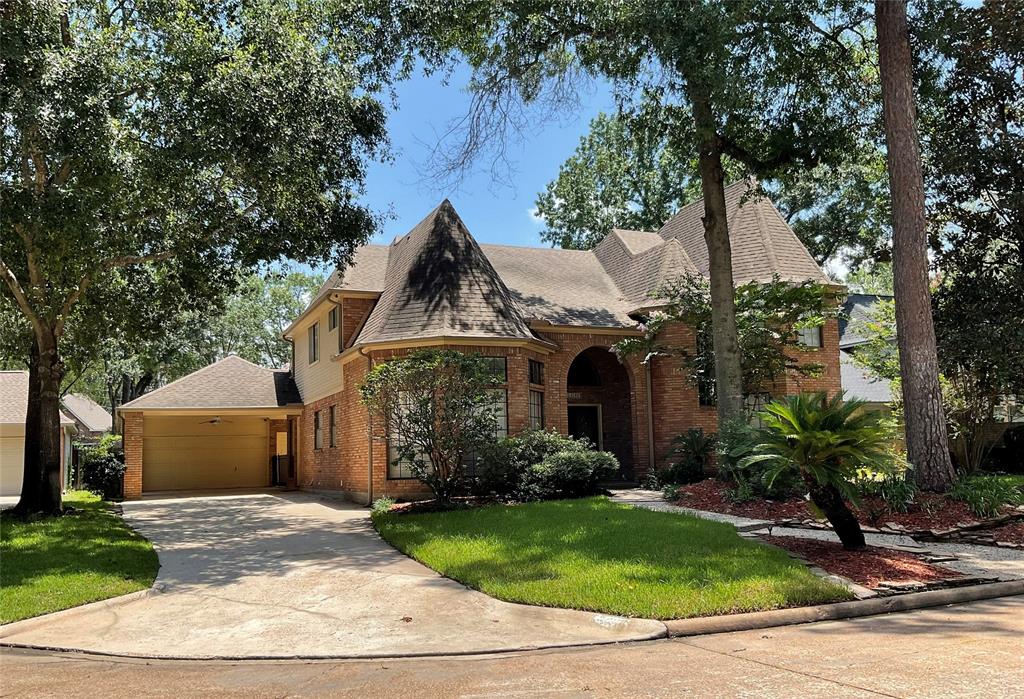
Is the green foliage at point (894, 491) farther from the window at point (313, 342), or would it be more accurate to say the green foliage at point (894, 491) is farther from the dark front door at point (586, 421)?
the window at point (313, 342)

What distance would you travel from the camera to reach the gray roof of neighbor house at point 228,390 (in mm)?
24750

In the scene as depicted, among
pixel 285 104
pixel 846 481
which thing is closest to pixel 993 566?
pixel 846 481

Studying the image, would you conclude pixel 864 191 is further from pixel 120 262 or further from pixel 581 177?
pixel 120 262

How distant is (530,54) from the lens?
55.1 ft

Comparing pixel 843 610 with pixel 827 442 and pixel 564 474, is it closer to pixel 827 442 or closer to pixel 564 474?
pixel 827 442

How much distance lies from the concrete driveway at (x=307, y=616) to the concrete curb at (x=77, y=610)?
0.02 m

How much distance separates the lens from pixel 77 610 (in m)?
7.51

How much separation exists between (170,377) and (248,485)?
15.2 meters

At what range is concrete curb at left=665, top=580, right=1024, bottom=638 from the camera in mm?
6518

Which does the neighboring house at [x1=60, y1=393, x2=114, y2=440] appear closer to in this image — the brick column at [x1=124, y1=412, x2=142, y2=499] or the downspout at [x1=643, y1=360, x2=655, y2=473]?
the brick column at [x1=124, y1=412, x2=142, y2=499]

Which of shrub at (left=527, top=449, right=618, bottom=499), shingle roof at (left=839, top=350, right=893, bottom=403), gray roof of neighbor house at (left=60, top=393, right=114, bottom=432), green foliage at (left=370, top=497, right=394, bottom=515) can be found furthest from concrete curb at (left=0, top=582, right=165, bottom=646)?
gray roof of neighbor house at (left=60, top=393, right=114, bottom=432)

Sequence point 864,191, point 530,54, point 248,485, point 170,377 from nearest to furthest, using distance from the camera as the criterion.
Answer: point 530,54 → point 864,191 → point 248,485 → point 170,377

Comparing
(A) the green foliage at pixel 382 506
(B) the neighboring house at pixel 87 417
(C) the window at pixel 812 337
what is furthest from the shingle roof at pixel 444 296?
(B) the neighboring house at pixel 87 417

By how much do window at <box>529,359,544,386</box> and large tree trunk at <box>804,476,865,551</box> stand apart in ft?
33.0
